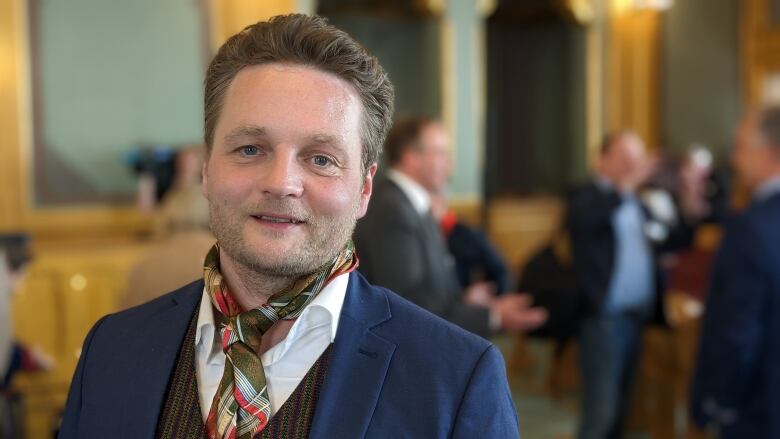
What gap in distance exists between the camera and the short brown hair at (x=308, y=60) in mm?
1111

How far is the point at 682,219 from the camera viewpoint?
192 inches

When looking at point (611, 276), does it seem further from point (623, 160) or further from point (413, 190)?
point (413, 190)

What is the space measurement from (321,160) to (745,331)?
89.3 inches

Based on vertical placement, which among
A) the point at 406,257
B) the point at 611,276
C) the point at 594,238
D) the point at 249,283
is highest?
the point at 249,283

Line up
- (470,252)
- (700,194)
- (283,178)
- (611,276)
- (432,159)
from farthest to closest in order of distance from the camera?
(700,194) → (611,276) → (470,252) → (432,159) → (283,178)

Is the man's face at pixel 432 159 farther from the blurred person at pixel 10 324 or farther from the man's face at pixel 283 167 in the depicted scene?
the man's face at pixel 283 167

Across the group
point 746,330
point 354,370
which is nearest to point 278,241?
point 354,370

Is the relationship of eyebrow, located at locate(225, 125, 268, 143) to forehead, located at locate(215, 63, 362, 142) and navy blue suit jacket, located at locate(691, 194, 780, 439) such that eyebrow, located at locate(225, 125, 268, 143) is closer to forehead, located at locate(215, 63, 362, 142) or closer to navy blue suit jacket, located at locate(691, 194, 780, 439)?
forehead, located at locate(215, 63, 362, 142)

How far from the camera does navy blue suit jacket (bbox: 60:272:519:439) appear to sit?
1099mm

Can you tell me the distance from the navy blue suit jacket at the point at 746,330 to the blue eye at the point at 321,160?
218 cm

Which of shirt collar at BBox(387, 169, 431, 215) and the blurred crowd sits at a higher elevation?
shirt collar at BBox(387, 169, 431, 215)

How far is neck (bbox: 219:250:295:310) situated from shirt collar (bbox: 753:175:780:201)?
7.86ft

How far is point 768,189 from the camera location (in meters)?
3.16

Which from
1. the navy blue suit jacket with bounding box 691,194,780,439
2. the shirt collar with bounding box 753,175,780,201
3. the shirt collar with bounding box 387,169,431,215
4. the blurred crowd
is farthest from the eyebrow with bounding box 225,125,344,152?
the shirt collar with bounding box 753,175,780,201
